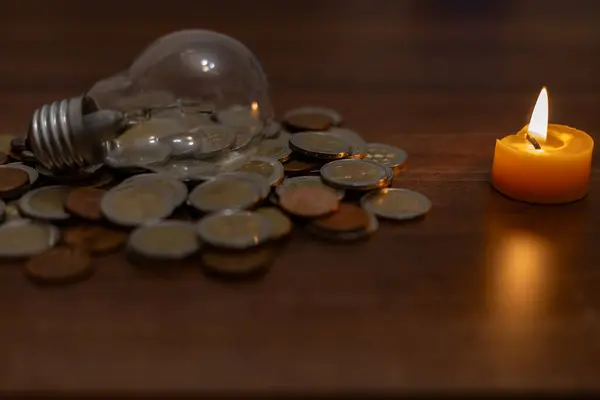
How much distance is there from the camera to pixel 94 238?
69cm

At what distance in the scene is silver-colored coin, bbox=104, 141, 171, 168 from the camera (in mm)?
800

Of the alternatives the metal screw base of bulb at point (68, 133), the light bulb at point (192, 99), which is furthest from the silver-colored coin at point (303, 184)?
the metal screw base of bulb at point (68, 133)

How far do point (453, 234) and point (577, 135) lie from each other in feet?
0.70

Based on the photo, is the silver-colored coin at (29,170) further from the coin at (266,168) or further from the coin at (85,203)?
the coin at (266,168)

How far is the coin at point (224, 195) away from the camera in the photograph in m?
0.72

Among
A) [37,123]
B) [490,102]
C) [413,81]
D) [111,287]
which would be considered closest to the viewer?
[111,287]

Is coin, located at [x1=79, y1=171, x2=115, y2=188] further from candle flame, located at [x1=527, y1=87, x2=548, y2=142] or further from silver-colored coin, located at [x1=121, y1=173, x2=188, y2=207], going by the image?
candle flame, located at [x1=527, y1=87, x2=548, y2=142]

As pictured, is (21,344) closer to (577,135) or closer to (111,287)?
(111,287)

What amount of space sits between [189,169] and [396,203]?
0.24 m

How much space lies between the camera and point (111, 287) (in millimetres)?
626

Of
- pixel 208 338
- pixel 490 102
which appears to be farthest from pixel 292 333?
pixel 490 102

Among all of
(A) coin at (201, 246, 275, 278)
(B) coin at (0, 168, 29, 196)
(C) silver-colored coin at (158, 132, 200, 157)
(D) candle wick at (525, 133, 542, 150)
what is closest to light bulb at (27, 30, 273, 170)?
(C) silver-colored coin at (158, 132, 200, 157)

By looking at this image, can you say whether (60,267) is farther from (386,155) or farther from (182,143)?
(386,155)

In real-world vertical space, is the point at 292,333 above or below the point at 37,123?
below
